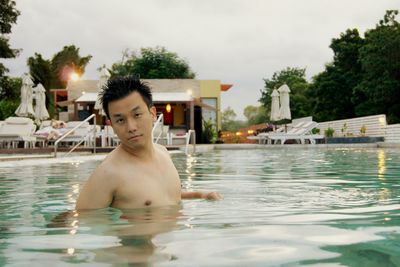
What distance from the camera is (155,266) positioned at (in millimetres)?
1636

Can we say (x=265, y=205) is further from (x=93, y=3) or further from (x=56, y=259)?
(x=93, y=3)

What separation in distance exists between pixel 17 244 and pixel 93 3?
32.7 m

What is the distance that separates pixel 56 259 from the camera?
1.81 meters

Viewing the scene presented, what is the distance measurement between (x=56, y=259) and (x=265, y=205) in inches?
73.3

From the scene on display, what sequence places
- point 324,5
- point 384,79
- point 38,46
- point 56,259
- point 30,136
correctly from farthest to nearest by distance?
point 38,46 < point 384,79 < point 324,5 < point 30,136 < point 56,259

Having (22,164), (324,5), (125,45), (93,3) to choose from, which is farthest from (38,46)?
(22,164)

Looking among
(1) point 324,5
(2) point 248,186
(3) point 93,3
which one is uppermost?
(3) point 93,3

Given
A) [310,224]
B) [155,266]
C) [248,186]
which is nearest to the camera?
[155,266]

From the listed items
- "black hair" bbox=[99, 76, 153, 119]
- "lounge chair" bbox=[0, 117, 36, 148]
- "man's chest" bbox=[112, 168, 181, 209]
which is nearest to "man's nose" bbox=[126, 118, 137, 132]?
"black hair" bbox=[99, 76, 153, 119]

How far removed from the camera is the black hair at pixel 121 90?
8.83 ft

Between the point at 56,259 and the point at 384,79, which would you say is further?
the point at 384,79

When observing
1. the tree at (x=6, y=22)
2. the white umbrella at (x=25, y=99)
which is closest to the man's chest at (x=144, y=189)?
the white umbrella at (x=25, y=99)

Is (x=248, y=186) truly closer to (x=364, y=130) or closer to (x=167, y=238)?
(x=167, y=238)

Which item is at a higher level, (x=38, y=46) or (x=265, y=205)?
(x=38, y=46)
